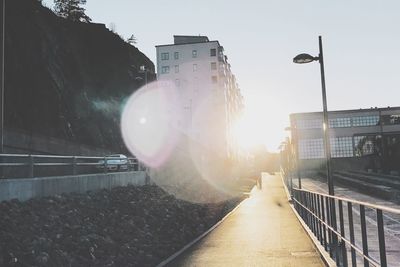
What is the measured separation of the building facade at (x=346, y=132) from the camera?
88.2m

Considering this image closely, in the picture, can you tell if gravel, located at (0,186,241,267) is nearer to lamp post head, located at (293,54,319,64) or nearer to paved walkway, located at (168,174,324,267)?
paved walkway, located at (168,174,324,267)

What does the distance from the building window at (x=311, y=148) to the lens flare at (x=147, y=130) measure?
3447cm

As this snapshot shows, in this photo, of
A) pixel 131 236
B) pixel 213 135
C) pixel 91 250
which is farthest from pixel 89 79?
pixel 213 135

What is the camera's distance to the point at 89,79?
41.5 m

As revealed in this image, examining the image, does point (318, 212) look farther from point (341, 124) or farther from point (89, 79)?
point (341, 124)

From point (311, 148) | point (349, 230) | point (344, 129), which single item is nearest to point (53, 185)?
point (349, 230)

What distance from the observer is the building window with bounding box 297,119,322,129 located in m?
95.3

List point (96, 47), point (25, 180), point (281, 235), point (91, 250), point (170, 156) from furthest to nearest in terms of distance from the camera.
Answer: point (170, 156), point (96, 47), point (281, 235), point (25, 180), point (91, 250)

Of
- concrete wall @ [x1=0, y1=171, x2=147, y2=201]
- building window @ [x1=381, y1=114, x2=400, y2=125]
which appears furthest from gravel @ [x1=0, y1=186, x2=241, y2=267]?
building window @ [x1=381, y1=114, x2=400, y2=125]

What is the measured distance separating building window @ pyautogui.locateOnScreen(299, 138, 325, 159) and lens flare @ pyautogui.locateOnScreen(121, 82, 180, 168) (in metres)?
34.5

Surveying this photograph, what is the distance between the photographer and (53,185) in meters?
14.1

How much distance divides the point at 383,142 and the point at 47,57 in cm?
6308

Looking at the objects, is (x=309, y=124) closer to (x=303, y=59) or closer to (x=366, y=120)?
(x=366, y=120)

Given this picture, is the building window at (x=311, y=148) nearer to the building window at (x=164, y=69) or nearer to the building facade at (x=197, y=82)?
the building facade at (x=197, y=82)
